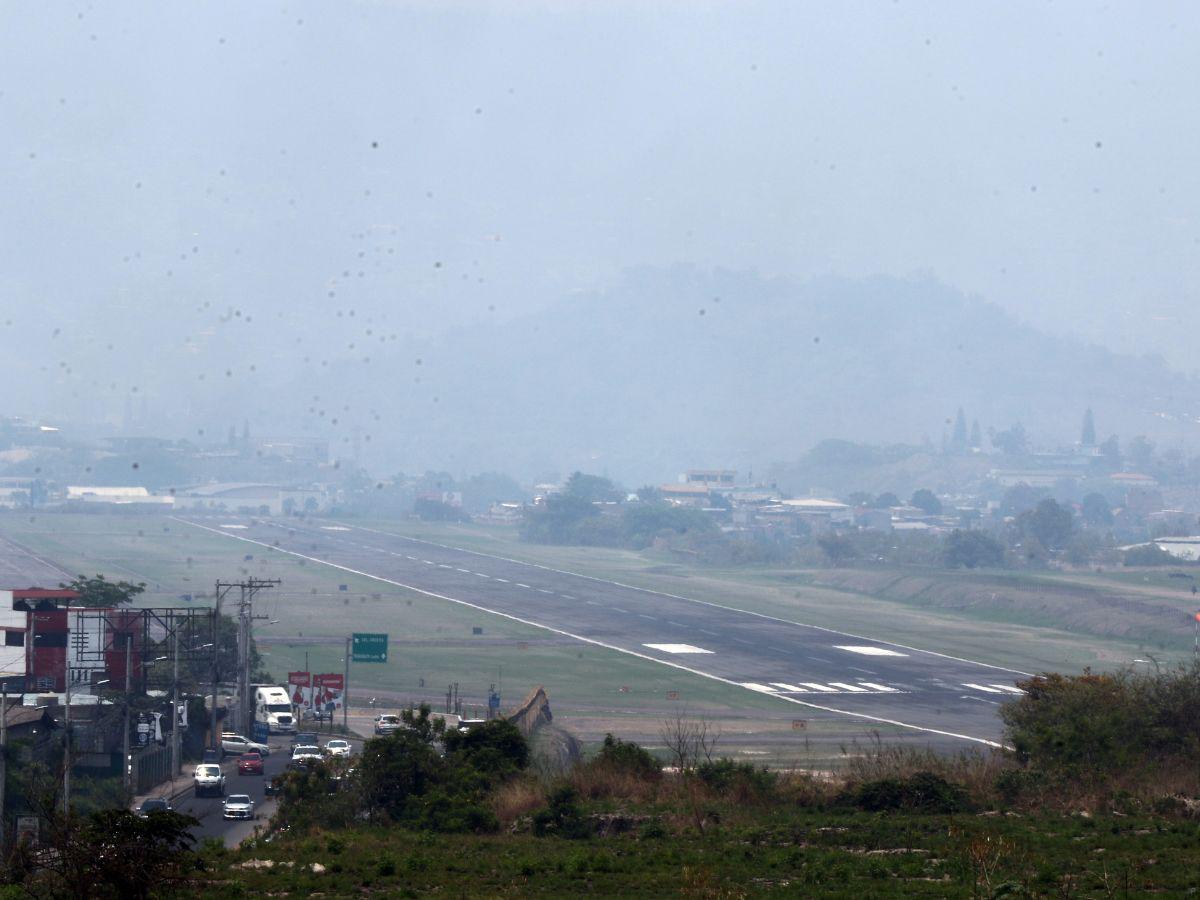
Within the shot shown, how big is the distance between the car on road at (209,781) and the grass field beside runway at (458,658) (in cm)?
1851

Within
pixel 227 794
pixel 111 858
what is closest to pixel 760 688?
pixel 227 794

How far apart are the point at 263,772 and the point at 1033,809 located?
29.3 meters

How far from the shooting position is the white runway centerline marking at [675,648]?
9344 centimetres

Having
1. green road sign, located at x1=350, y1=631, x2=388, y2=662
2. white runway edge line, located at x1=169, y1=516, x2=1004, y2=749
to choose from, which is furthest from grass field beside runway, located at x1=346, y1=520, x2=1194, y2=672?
green road sign, located at x1=350, y1=631, x2=388, y2=662

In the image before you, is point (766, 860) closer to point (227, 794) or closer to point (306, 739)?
point (227, 794)

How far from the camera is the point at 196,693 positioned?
61438 mm

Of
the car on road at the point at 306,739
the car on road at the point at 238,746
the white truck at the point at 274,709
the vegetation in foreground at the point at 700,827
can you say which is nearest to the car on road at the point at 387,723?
the car on road at the point at 306,739

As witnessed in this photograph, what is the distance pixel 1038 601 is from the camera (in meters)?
123

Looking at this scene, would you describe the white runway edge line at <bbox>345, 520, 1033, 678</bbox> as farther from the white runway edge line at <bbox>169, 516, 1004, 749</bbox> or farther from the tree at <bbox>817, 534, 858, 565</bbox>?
the tree at <bbox>817, 534, 858, 565</bbox>

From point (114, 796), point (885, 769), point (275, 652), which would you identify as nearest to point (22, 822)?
point (114, 796)

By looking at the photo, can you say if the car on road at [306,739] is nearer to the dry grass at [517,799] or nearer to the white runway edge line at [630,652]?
the dry grass at [517,799]

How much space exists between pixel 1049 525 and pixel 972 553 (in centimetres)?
2903

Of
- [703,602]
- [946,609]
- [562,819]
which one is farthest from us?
[946,609]

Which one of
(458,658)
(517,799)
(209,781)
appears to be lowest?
(458,658)
